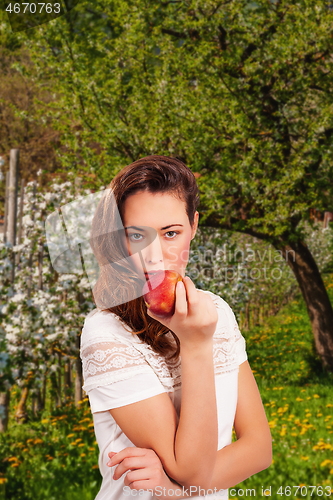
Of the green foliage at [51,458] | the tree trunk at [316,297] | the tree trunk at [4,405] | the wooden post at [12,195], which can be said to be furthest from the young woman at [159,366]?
the tree trunk at [316,297]

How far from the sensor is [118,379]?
881 millimetres

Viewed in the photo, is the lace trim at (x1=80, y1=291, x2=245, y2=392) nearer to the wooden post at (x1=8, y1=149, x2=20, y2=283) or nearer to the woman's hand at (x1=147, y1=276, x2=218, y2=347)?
the woman's hand at (x1=147, y1=276, x2=218, y2=347)

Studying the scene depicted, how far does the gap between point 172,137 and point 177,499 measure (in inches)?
145

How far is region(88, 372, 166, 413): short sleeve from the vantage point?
34.0 inches

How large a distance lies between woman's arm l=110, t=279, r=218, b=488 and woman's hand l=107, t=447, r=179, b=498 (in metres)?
0.01

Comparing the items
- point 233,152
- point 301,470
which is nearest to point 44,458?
point 301,470

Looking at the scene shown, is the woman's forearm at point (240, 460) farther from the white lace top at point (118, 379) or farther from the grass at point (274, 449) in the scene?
the grass at point (274, 449)

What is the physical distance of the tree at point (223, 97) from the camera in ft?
13.1

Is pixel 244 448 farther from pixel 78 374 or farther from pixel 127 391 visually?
pixel 78 374

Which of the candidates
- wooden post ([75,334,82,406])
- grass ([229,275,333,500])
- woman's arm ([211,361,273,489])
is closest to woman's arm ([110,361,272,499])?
woman's arm ([211,361,273,489])

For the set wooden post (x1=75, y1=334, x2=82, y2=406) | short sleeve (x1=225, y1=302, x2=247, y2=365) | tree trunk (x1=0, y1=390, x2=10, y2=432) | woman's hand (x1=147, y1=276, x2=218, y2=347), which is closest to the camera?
woman's hand (x1=147, y1=276, x2=218, y2=347)

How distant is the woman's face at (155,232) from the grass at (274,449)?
2.69m

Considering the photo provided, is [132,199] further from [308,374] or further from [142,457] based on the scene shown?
[308,374]

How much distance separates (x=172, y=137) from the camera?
4.16 metres
